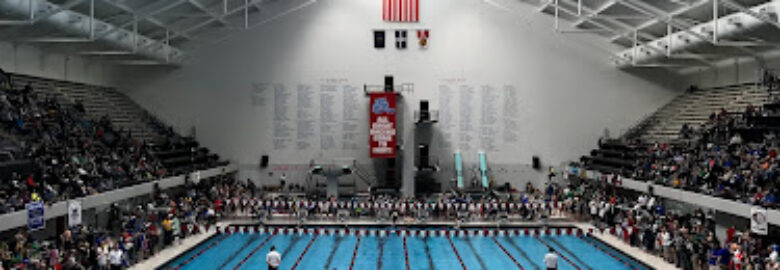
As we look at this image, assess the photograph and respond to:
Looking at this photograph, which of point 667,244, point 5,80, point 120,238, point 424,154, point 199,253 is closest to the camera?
point 120,238

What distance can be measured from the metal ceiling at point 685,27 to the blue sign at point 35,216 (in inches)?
870

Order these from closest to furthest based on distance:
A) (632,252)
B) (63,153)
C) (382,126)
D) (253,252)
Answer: (632,252) < (253,252) < (63,153) < (382,126)

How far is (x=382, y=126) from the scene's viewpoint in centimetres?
3234

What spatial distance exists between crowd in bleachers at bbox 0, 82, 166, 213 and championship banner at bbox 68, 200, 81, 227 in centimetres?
36

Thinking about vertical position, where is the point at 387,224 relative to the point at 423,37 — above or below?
below

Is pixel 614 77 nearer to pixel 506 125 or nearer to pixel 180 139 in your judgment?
pixel 506 125

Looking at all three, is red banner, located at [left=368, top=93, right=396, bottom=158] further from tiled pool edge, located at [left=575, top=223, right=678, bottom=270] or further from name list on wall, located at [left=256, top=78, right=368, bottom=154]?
tiled pool edge, located at [left=575, top=223, right=678, bottom=270]

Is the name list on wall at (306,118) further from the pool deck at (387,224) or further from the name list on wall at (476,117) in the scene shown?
the pool deck at (387,224)

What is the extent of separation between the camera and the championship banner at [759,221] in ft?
54.1

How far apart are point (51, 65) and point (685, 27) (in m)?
29.2

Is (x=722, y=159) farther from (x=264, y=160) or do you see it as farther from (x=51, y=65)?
(x=51, y=65)

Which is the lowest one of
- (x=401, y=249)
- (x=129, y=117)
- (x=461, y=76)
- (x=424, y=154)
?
(x=401, y=249)

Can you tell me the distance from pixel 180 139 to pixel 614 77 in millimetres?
26197

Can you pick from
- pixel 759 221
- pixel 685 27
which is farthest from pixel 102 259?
pixel 685 27
